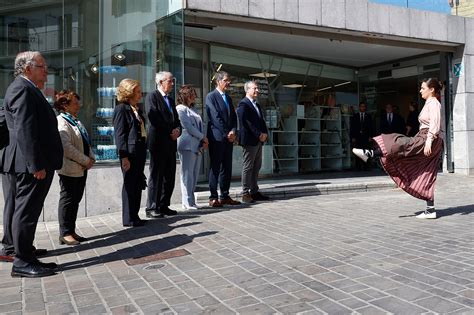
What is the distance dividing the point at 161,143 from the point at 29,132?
275 cm

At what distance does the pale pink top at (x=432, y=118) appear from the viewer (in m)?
5.96

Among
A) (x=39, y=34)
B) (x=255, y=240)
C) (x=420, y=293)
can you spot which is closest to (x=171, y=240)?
(x=255, y=240)

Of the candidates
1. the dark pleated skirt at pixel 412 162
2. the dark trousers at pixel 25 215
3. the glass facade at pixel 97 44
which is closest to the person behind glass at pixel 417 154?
the dark pleated skirt at pixel 412 162

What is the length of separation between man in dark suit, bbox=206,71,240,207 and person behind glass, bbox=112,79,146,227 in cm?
164

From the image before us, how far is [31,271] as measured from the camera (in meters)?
3.94

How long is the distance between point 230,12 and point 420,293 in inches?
269

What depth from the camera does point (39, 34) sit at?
7.75 m

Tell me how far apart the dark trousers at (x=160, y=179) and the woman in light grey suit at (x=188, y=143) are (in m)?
0.43

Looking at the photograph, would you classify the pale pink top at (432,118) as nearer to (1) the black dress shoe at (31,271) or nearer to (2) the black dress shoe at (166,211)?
(2) the black dress shoe at (166,211)

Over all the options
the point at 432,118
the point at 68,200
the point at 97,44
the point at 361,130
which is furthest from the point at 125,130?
the point at 361,130

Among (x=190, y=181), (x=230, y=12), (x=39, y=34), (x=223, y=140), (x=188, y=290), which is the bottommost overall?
(x=188, y=290)

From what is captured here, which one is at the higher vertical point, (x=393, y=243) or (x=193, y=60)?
(x=193, y=60)

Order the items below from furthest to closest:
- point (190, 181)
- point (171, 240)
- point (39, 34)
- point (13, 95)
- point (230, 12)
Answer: point (230, 12), point (39, 34), point (190, 181), point (171, 240), point (13, 95)

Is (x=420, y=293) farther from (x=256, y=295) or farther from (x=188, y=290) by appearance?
(x=188, y=290)
